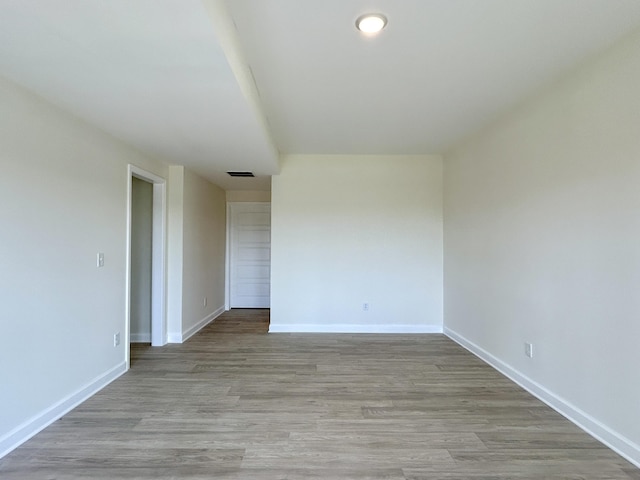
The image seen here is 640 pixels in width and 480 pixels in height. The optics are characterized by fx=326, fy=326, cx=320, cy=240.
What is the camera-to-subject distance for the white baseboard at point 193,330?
4.14 metres

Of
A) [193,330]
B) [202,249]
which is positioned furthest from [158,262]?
[193,330]

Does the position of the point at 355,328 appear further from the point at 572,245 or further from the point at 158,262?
the point at 572,245

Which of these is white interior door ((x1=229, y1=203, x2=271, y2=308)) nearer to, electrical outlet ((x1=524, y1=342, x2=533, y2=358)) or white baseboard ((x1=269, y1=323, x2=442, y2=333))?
white baseboard ((x1=269, y1=323, x2=442, y2=333))

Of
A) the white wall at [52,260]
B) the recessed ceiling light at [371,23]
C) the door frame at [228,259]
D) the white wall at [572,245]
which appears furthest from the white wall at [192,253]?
the white wall at [572,245]

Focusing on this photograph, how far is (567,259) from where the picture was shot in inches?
94.9

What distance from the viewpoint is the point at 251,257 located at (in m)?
6.46

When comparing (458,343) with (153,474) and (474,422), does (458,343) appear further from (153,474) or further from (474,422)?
(153,474)

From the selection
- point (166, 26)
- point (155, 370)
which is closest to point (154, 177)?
point (155, 370)

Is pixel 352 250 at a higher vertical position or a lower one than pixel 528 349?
higher

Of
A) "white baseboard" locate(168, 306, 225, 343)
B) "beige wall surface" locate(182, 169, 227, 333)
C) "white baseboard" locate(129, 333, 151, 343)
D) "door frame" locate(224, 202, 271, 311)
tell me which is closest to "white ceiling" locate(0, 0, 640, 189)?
"beige wall surface" locate(182, 169, 227, 333)

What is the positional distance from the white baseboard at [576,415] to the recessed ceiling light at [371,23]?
9.26 feet

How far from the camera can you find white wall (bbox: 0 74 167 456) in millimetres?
2014

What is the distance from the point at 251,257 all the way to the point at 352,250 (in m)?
2.57

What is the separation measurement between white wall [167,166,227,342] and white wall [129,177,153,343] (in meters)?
0.32
